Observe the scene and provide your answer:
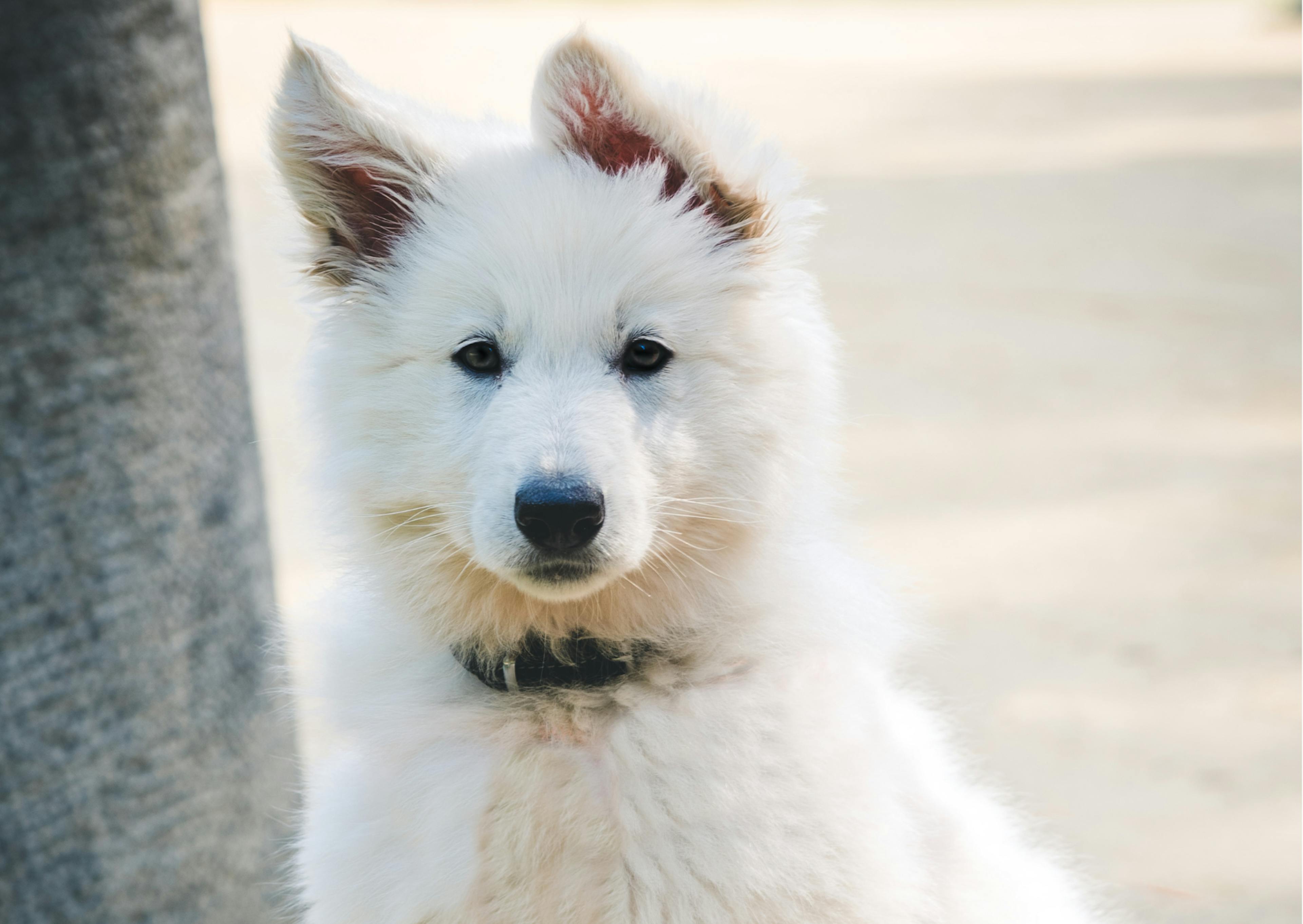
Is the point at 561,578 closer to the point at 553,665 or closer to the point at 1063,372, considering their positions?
the point at 553,665

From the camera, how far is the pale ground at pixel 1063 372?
17.4ft

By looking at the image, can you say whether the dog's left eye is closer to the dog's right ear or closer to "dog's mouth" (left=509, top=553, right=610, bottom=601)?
"dog's mouth" (left=509, top=553, right=610, bottom=601)

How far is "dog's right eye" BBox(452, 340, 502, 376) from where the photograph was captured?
8.82ft

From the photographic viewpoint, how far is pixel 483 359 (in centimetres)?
270

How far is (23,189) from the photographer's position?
132 inches

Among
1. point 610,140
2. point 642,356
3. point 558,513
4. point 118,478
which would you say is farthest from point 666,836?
point 118,478

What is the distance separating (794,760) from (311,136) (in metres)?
1.58

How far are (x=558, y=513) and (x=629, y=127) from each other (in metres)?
0.82

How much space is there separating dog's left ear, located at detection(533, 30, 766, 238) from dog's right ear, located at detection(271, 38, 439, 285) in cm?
31

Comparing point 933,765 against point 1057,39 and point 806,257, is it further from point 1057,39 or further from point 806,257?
point 1057,39

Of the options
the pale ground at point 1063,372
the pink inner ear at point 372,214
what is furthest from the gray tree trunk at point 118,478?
the pink inner ear at point 372,214

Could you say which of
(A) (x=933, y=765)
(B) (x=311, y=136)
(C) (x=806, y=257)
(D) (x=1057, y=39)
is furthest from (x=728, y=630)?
(D) (x=1057, y=39)

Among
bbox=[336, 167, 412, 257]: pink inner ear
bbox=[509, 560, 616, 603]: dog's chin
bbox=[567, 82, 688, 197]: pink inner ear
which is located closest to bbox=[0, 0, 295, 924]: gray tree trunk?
bbox=[336, 167, 412, 257]: pink inner ear

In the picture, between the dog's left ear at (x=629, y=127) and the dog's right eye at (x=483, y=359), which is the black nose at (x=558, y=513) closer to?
the dog's right eye at (x=483, y=359)
